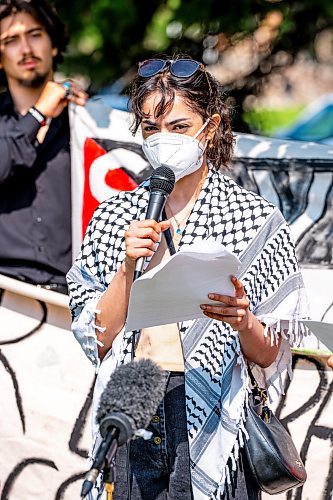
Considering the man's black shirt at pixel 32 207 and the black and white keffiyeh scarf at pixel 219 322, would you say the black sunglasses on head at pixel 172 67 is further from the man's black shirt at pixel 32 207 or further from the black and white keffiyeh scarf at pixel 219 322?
the man's black shirt at pixel 32 207

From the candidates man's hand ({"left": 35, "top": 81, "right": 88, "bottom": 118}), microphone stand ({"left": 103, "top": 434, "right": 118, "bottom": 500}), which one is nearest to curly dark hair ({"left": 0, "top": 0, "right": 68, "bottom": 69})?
man's hand ({"left": 35, "top": 81, "right": 88, "bottom": 118})

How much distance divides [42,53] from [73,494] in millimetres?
1957

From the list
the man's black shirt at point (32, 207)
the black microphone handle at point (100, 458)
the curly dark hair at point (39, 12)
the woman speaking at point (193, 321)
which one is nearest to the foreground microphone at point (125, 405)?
the black microphone handle at point (100, 458)

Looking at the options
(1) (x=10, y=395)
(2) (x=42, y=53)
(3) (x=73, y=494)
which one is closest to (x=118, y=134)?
(2) (x=42, y=53)

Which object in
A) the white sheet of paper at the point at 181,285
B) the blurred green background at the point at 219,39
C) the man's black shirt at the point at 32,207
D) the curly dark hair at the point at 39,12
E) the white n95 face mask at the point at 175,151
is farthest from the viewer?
the blurred green background at the point at 219,39

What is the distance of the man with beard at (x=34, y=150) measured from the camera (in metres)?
4.34

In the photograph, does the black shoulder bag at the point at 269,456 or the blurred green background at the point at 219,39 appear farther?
the blurred green background at the point at 219,39

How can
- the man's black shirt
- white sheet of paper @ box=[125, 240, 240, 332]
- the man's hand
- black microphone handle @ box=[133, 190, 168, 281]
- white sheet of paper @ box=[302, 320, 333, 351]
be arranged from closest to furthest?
white sheet of paper @ box=[125, 240, 240, 332], black microphone handle @ box=[133, 190, 168, 281], white sheet of paper @ box=[302, 320, 333, 351], the man's black shirt, the man's hand

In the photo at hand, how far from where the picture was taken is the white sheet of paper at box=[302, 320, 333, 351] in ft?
9.43

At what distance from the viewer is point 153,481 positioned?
2926 mm

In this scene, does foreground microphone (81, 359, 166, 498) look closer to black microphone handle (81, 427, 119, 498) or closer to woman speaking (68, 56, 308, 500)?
black microphone handle (81, 427, 119, 498)

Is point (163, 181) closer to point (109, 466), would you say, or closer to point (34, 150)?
point (109, 466)

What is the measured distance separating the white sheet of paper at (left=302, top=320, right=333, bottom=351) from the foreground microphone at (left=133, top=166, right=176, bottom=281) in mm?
533

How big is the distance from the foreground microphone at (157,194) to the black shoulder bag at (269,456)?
59cm
